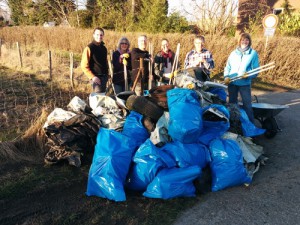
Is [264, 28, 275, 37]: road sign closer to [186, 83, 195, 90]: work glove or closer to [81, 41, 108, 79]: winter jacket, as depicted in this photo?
[81, 41, 108, 79]: winter jacket

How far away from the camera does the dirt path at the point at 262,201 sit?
9.02 ft

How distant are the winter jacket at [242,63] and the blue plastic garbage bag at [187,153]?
77.6 inches

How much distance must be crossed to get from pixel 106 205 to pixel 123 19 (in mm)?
18343

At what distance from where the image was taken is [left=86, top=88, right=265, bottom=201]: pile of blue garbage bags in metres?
2.97

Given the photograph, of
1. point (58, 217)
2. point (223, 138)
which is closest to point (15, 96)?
point (58, 217)

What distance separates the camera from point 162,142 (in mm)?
3273

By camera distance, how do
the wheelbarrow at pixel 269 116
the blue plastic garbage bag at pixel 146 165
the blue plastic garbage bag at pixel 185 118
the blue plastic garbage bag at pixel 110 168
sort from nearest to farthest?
the blue plastic garbage bag at pixel 110 168 < the blue plastic garbage bag at pixel 146 165 < the blue plastic garbage bag at pixel 185 118 < the wheelbarrow at pixel 269 116

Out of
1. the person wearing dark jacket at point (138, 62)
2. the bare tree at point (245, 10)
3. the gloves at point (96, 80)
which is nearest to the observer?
the gloves at point (96, 80)

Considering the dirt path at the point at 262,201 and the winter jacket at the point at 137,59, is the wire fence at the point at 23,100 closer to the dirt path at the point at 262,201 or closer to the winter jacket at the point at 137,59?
the winter jacket at the point at 137,59

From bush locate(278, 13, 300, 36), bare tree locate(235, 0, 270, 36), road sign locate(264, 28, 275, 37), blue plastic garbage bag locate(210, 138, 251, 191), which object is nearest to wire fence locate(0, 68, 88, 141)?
blue plastic garbage bag locate(210, 138, 251, 191)

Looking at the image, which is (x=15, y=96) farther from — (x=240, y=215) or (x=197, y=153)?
(x=240, y=215)

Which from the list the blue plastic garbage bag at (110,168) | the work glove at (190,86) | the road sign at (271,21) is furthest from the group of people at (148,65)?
the road sign at (271,21)

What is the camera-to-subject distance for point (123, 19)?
1956cm

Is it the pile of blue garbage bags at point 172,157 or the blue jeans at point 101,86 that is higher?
the blue jeans at point 101,86
